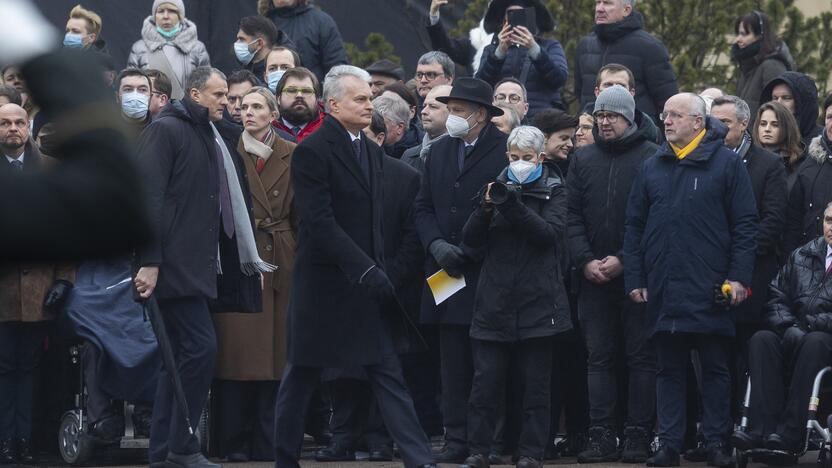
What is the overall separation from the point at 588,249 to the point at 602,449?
1186 millimetres

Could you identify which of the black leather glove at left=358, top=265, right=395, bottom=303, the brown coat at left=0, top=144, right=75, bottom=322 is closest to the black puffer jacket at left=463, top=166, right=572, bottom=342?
the black leather glove at left=358, top=265, right=395, bottom=303

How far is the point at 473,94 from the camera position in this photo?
952 centimetres

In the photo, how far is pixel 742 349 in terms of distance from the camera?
→ 9680 millimetres

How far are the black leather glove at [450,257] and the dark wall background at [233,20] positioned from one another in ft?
15.5

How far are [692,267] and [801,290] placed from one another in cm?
66

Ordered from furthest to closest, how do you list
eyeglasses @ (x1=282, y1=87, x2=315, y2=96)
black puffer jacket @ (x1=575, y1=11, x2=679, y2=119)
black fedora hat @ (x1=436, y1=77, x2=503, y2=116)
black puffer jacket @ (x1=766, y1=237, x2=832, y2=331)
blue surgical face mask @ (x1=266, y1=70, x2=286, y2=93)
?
1. blue surgical face mask @ (x1=266, y1=70, x2=286, y2=93)
2. black puffer jacket @ (x1=575, y1=11, x2=679, y2=119)
3. eyeglasses @ (x1=282, y1=87, x2=315, y2=96)
4. black fedora hat @ (x1=436, y1=77, x2=503, y2=116)
5. black puffer jacket @ (x1=766, y1=237, x2=832, y2=331)

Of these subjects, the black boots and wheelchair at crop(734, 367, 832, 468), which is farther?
the black boots

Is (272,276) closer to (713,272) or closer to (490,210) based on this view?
(490,210)

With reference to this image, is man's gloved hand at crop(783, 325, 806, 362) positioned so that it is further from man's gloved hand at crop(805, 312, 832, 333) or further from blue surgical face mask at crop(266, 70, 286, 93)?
blue surgical face mask at crop(266, 70, 286, 93)

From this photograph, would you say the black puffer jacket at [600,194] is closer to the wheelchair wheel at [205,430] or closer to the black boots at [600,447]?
the black boots at [600,447]

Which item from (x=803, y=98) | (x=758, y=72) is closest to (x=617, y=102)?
(x=803, y=98)

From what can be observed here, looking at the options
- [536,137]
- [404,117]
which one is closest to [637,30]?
[404,117]

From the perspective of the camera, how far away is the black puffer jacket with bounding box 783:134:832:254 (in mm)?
9852

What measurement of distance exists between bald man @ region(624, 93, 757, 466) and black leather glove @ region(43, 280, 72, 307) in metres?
3.35
